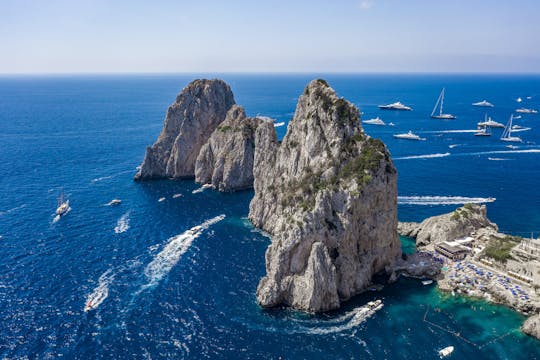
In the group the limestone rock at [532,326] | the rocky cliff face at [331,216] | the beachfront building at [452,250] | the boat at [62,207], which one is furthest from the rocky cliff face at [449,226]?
the boat at [62,207]

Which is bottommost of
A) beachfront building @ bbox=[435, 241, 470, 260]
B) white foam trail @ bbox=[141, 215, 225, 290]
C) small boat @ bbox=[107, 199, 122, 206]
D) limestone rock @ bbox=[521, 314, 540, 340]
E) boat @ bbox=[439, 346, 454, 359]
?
boat @ bbox=[439, 346, 454, 359]

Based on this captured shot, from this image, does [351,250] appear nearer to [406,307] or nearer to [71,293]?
[406,307]

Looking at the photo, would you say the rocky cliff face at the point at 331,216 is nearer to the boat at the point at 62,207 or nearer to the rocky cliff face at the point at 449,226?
the rocky cliff face at the point at 449,226

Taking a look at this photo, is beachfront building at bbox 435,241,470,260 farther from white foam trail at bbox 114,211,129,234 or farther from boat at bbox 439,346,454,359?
white foam trail at bbox 114,211,129,234

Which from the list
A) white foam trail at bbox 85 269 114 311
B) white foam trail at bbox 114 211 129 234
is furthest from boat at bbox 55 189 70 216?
white foam trail at bbox 85 269 114 311

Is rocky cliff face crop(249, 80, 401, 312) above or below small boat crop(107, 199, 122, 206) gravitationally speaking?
above

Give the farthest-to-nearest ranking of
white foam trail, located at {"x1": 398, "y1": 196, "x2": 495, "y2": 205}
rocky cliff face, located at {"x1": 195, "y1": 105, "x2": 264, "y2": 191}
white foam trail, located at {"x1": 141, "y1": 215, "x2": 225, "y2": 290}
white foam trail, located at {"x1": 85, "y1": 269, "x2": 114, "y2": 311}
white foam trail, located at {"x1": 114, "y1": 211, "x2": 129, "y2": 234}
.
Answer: rocky cliff face, located at {"x1": 195, "y1": 105, "x2": 264, "y2": 191}
white foam trail, located at {"x1": 398, "y1": 196, "x2": 495, "y2": 205}
white foam trail, located at {"x1": 114, "y1": 211, "x2": 129, "y2": 234}
white foam trail, located at {"x1": 141, "y1": 215, "x2": 225, "y2": 290}
white foam trail, located at {"x1": 85, "y1": 269, "x2": 114, "y2": 311}

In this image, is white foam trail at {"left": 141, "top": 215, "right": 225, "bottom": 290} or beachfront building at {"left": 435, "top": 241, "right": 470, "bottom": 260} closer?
white foam trail at {"left": 141, "top": 215, "right": 225, "bottom": 290}

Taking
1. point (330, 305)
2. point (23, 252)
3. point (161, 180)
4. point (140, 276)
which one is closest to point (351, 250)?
point (330, 305)
